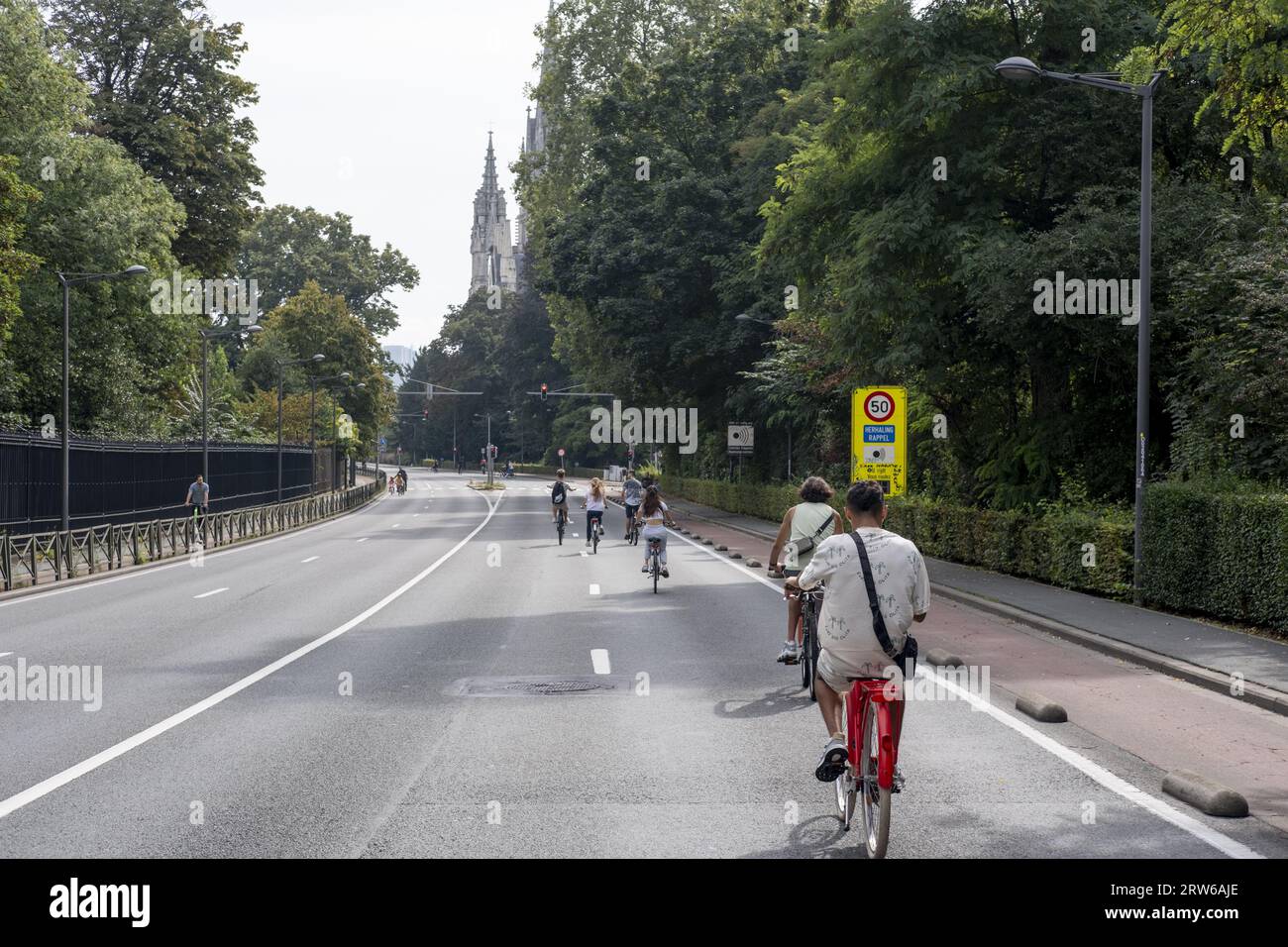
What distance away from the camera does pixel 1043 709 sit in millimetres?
10117

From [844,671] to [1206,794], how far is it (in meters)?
2.30

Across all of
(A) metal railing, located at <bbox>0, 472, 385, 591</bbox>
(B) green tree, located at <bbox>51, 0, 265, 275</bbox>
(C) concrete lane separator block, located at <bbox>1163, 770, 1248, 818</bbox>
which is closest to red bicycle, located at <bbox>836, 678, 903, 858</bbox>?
(C) concrete lane separator block, located at <bbox>1163, 770, 1248, 818</bbox>

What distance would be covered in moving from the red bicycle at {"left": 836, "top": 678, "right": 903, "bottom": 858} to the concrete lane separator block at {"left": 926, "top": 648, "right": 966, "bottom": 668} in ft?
22.8

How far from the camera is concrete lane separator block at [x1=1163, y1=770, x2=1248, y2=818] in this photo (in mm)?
7113

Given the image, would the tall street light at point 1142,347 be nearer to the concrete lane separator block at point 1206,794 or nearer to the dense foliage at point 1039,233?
the dense foliage at point 1039,233

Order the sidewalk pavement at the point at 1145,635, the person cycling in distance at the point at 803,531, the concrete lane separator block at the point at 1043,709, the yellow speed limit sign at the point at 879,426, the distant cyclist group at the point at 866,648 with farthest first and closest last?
the yellow speed limit sign at the point at 879,426, the sidewalk pavement at the point at 1145,635, the person cycling in distance at the point at 803,531, the concrete lane separator block at the point at 1043,709, the distant cyclist group at the point at 866,648

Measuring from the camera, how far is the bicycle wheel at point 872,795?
603 centimetres

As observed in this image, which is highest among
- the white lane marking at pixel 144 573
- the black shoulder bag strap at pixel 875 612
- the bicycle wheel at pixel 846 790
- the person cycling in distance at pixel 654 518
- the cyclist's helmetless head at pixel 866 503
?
the cyclist's helmetless head at pixel 866 503

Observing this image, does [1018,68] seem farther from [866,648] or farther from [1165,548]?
[866,648]

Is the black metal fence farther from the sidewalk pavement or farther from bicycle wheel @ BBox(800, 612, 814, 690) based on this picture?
bicycle wheel @ BBox(800, 612, 814, 690)

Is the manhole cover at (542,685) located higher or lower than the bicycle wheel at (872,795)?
lower

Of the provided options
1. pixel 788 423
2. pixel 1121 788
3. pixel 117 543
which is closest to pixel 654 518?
pixel 117 543

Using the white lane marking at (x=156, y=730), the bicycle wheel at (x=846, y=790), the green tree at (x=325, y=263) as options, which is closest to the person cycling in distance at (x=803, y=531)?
the bicycle wheel at (x=846, y=790)

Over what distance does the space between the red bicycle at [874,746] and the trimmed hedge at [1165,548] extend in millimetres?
9797
